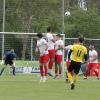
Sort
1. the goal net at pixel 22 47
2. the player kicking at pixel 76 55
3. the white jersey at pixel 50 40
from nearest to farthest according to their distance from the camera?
the player kicking at pixel 76 55
the white jersey at pixel 50 40
the goal net at pixel 22 47

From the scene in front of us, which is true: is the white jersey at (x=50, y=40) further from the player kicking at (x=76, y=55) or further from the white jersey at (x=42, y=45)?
the player kicking at (x=76, y=55)

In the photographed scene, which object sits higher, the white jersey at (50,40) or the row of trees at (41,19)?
the row of trees at (41,19)

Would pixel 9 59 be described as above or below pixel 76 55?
below

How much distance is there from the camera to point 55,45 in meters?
25.9

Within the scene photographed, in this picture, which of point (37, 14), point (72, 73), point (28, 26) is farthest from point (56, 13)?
point (72, 73)

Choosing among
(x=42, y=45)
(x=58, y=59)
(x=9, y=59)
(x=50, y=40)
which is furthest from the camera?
(x=9, y=59)

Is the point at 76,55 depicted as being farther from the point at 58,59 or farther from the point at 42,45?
the point at 58,59

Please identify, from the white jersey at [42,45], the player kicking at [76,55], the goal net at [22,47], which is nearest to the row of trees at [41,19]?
the goal net at [22,47]

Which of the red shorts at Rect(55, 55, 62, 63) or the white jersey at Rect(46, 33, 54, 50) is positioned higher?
the white jersey at Rect(46, 33, 54, 50)

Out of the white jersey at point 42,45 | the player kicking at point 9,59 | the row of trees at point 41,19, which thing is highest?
the row of trees at point 41,19

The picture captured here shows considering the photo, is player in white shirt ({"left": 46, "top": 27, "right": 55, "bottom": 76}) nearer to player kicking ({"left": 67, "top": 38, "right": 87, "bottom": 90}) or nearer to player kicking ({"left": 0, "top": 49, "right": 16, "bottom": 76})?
player kicking ({"left": 67, "top": 38, "right": 87, "bottom": 90})

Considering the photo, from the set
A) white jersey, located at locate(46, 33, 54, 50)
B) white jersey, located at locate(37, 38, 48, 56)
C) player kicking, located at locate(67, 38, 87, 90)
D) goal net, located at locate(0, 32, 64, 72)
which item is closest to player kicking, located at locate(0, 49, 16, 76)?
goal net, located at locate(0, 32, 64, 72)

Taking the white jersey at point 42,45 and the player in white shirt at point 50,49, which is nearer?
the white jersey at point 42,45

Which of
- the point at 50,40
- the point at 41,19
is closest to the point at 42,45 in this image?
the point at 50,40
